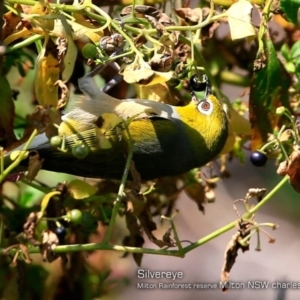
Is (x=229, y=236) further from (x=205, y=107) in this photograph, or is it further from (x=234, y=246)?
(x=234, y=246)

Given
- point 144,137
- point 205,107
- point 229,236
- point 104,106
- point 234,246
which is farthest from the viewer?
point 229,236

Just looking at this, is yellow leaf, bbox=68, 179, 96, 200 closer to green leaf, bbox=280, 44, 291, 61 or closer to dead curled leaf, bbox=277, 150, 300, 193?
dead curled leaf, bbox=277, 150, 300, 193

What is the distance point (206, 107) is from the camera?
229cm

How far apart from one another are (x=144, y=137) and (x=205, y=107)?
24 cm

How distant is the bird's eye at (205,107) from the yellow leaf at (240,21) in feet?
2.15

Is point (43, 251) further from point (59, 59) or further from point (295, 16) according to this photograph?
point (295, 16)

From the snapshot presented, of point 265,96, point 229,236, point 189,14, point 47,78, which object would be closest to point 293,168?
point 265,96

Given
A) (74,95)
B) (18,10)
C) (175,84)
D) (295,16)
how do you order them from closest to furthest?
1. (18,10)
2. (295,16)
3. (175,84)
4. (74,95)

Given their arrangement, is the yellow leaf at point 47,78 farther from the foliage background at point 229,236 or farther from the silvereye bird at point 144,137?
the foliage background at point 229,236

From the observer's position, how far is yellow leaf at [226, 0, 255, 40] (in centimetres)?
158

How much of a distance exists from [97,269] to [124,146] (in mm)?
567

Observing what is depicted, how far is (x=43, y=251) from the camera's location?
1.63 metres

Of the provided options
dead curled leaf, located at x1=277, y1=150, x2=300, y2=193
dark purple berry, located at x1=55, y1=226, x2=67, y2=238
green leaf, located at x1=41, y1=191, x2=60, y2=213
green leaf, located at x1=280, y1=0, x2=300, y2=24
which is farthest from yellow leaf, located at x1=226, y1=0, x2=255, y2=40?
dark purple berry, located at x1=55, y1=226, x2=67, y2=238

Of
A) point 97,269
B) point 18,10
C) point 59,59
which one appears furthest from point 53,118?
point 97,269
